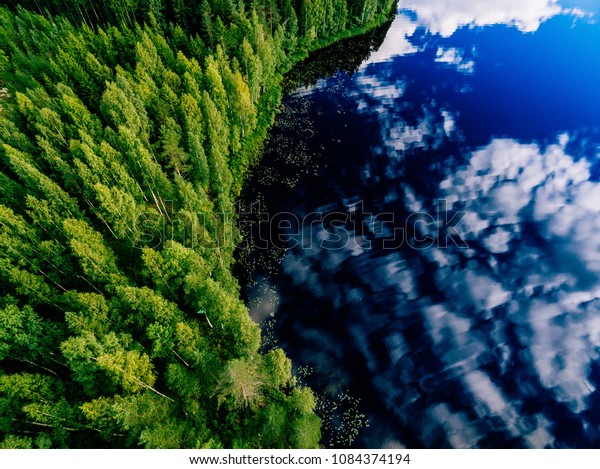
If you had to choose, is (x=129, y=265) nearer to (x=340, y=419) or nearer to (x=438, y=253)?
(x=340, y=419)

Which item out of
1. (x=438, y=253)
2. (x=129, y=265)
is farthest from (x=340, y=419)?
(x=129, y=265)

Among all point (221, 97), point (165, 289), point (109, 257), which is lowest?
point (165, 289)

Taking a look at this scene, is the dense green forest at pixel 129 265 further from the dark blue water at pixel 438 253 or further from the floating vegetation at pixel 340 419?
the dark blue water at pixel 438 253

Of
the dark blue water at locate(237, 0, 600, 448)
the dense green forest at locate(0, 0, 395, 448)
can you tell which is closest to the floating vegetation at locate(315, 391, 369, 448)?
the dark blue water at locate(237, 0, 600, 448)

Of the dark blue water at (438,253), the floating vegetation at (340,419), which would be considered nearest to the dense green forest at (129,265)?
the floating vegetation at (340,419)

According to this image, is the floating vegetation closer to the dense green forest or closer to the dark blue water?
the dark blue water

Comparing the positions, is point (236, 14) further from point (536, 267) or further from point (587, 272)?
point (587, 272)

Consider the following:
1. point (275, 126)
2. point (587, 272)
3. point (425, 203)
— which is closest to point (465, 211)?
point (425, 203)
